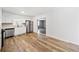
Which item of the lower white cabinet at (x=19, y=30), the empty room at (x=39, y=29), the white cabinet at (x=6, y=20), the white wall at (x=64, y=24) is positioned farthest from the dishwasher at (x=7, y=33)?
the white wall at (x=64, y=24)

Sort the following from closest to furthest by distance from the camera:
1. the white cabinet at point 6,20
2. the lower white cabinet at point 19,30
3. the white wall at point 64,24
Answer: the white cabinet at point 6,20 → the white wall at point 64,24 → the lower white cabinet at point 19,30

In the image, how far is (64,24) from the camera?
2703 millimetres

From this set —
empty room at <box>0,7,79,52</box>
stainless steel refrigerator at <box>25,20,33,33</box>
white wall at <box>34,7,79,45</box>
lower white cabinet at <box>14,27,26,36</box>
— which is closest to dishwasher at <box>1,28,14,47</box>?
empty room at <box>0,7,79,52</box>

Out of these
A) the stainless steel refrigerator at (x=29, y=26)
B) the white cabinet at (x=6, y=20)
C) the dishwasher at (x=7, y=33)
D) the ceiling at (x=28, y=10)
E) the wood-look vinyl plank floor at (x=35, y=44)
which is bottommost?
the wood-look vinyl plank floor at (x=35, y=44)

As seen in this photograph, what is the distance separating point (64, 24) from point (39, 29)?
31.9 inches

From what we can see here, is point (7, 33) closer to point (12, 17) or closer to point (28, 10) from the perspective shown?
point (12, 17)

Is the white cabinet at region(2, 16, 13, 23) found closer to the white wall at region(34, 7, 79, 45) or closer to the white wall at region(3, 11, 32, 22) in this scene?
the white wall at region(3, 11, 32, 22)

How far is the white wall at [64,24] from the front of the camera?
8.40 ft

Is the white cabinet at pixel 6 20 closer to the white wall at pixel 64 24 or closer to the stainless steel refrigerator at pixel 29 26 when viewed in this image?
the stainless steel refrigerator at pixel 29 26

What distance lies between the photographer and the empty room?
2508mm

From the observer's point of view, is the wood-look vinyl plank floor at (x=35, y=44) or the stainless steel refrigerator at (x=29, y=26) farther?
the stainless steel refrigerator at (x=29, y=26)

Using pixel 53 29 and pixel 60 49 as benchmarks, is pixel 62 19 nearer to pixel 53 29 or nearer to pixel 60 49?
pixel 53 29
